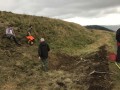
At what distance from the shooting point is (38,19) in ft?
117

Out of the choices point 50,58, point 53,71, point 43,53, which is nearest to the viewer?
point 43,53

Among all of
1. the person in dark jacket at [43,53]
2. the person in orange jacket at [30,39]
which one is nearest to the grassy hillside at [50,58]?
the person in orange jacket at [30,39]

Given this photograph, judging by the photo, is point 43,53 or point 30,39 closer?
point 43,53

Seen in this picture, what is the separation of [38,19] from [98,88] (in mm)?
20240

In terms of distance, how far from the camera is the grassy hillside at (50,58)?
18547 millimetres

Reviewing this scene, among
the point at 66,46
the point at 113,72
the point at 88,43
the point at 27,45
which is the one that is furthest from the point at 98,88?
the point at 88,43

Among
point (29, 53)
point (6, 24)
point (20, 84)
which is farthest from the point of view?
point (6, 24)

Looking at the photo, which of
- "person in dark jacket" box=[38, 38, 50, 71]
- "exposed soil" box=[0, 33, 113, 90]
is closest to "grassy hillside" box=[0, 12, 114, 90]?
"exposed soil" box=[0, 33, 113, 90]

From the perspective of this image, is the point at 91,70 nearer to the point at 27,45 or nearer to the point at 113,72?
the point at 113,72

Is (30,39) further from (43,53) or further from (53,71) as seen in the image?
(53,71)

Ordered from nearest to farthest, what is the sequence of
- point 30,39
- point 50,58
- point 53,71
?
1. point 53,71
2. point 50,58
3. point 30,39

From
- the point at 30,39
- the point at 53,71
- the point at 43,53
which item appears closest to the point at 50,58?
the point at 30,39

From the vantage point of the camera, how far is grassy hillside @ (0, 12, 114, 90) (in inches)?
730

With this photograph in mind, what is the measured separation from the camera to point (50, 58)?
25.3 m
